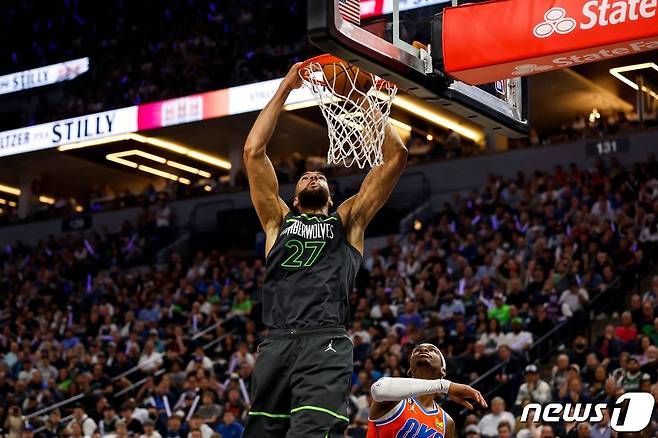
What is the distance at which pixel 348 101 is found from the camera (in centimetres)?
654

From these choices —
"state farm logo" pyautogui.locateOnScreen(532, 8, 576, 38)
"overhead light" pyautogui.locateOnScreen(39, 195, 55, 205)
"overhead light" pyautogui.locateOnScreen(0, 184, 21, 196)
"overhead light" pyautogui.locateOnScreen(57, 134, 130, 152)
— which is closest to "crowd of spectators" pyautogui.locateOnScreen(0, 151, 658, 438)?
"overhead light" pyautogui.locateOnScreen(57, 134, 130, 152)

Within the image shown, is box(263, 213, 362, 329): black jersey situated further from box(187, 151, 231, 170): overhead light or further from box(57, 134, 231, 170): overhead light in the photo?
box(187, 151, 231, 170): overhead light

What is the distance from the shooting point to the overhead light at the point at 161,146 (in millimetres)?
24967

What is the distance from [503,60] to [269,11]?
20.4 m

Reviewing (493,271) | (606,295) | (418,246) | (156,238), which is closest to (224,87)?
(156,238)

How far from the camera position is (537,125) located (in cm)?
2544

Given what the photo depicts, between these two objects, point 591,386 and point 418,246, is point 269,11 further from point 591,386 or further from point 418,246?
point 591,386

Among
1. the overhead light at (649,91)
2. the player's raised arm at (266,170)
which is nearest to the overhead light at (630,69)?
the overhead light at (649,91)

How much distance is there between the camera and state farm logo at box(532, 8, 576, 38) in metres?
6.91

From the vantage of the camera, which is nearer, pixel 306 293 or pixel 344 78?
pixel 306 293

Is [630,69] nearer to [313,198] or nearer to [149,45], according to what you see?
[149,45]

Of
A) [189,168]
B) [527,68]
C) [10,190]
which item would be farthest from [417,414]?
[10,190]

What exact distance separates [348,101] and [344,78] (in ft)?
0.51

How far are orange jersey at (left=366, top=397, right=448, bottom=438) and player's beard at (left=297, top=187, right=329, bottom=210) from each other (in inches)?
68.7
